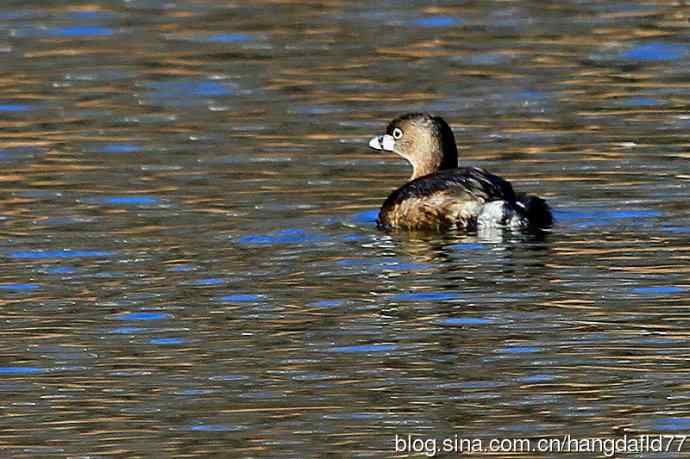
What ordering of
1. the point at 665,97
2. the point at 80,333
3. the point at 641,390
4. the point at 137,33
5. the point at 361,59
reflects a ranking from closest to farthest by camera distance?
the point at 641,390
the point at 80,333
the point at 665,97
the point at 361,59
the point at 137,33

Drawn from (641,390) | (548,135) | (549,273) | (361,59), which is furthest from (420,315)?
(361,59)

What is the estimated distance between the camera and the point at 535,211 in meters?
11.6

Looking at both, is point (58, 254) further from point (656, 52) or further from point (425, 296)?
point (656, 52)

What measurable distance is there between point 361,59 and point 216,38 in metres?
1.74

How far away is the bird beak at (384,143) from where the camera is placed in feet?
43.9

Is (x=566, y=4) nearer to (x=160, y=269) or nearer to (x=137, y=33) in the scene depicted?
(x=137, y=33)

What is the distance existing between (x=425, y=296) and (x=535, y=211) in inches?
70.0

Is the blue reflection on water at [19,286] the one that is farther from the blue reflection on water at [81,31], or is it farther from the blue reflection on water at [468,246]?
the blue reflection on water at [81,31]

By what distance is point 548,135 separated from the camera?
1472 centimetres

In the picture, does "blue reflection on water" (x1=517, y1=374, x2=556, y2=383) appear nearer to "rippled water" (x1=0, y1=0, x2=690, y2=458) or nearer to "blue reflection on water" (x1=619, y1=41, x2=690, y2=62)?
"rippled water" (x1=0, y1=0, x2=690, y2=458)

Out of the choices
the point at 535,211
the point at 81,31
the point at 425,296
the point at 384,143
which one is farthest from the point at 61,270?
the point at 81,31

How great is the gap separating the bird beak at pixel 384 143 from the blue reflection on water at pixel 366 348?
453cm

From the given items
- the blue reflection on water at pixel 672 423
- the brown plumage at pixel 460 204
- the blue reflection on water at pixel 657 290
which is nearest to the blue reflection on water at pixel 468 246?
the brown plumage at pixel 460 204

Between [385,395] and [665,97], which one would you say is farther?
[665,97]
